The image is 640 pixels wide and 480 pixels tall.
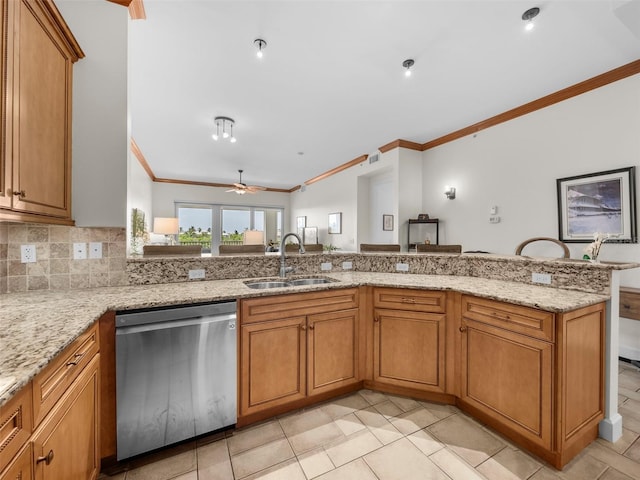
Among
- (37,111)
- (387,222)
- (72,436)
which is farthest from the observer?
(387,222)

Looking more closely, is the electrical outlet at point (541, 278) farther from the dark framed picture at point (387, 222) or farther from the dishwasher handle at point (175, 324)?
the dark framed picture at point (387, 222)

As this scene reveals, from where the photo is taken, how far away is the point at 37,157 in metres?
1.40

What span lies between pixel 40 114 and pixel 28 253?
0.88m

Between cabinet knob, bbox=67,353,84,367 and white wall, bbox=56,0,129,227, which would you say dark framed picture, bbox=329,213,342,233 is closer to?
white wall, bbox=56,0,129,227

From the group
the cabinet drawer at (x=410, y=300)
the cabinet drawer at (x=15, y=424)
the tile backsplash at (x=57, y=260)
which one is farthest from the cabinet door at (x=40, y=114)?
the cabinet drawer at (x=410, y=300)

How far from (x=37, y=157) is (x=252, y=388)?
5.73ft

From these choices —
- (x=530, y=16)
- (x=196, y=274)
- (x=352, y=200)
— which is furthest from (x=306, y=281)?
(x=352, y=200)

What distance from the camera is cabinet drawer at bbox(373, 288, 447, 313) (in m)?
2.03

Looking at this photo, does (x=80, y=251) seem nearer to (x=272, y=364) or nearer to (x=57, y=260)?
(x=57, y=260)

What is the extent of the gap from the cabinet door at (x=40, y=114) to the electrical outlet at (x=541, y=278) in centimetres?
308

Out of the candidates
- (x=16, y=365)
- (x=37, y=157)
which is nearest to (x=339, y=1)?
(x=37, y=157)

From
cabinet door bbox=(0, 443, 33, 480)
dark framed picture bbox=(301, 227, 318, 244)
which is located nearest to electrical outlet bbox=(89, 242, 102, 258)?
cabinet door bbox=(0, 443, 33, 480)

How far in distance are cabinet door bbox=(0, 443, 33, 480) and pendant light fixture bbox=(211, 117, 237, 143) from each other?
12.7 ft

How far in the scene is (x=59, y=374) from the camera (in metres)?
0.97
